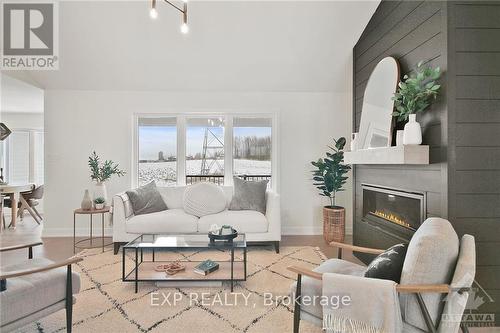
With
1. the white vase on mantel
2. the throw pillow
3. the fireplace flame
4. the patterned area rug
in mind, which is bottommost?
the patterned area rug

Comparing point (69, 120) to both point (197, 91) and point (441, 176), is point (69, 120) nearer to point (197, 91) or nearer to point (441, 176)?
point (197, 91)

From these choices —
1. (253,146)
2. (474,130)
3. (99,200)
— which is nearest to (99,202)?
(99,200)

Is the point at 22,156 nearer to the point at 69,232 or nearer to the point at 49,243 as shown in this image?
the point at 69,232

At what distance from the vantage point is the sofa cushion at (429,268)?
155cm

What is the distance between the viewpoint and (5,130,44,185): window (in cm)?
715

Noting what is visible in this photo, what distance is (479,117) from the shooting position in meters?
2.12

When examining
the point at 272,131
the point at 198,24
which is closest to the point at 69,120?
the point at 198,24

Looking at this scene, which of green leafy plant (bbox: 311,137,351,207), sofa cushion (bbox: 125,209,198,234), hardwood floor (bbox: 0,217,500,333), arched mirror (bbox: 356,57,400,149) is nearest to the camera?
arched mirror (bbox: 356,57,400,149)

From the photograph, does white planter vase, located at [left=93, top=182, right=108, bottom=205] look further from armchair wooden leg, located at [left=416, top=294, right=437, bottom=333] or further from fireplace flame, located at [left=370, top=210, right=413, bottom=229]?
armchair wooden leg, located at [left=416, top=294, right=437, bottom=333]

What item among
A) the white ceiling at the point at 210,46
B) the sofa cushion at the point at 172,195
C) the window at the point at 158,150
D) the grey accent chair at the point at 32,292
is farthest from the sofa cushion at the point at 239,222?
the white ceiling at the point at 210,46

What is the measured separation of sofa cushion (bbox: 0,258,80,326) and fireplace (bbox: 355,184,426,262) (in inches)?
108

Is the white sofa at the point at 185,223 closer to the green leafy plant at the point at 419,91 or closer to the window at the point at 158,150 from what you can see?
the window at the point at 158,150

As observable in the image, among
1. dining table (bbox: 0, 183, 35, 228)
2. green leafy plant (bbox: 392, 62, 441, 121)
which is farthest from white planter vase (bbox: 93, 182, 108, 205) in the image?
green leafy plant (bbox: 392, 62, 441, 121)

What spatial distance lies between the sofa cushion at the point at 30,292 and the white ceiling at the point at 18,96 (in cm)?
351
